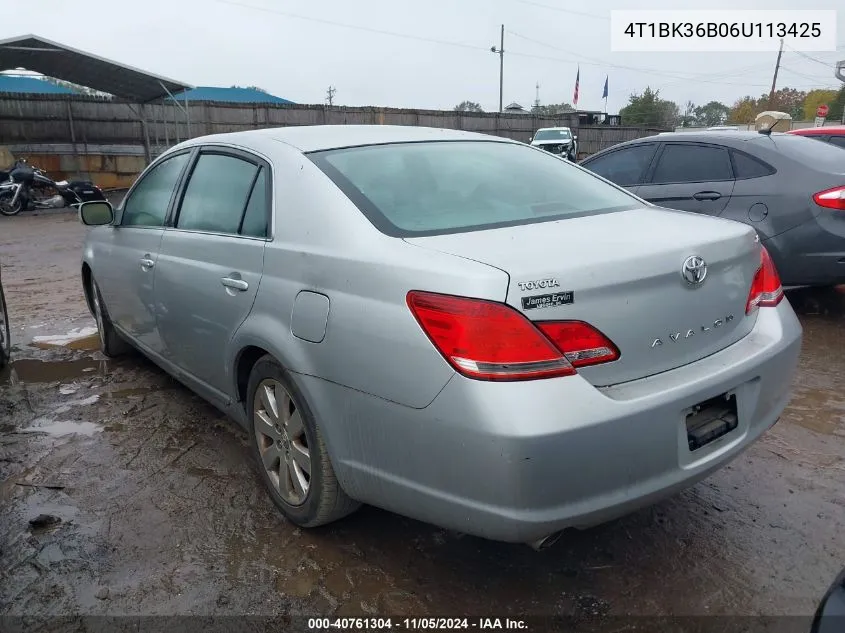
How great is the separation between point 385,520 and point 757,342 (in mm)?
1528

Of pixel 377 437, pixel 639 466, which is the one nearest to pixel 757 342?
pixel 639 466

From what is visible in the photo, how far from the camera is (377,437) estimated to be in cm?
203

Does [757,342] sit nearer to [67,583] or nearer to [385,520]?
[385,520]

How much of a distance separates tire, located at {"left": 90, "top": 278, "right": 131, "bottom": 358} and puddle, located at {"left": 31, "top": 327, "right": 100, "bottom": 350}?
0.46m

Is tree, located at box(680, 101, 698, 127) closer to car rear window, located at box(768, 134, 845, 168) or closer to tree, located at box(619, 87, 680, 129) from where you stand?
tree, located at box(619, 87, 680, 129)

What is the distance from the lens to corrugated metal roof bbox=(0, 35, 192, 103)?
13086 millimetres

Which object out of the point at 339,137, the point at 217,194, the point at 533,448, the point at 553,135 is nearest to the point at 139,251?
the point at 217,194

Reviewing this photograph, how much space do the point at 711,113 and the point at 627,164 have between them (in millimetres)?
95801

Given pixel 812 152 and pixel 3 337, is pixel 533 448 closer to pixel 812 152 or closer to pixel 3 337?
pixel 3 337

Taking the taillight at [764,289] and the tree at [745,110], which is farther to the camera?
the tree at [745,110]

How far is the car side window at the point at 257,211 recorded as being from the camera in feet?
8.74

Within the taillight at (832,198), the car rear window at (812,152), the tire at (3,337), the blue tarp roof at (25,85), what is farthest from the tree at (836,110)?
the tire at (3,337)

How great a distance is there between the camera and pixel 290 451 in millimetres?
2529

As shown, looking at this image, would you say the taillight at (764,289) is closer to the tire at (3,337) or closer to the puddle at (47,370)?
the puddle at (47,370)
